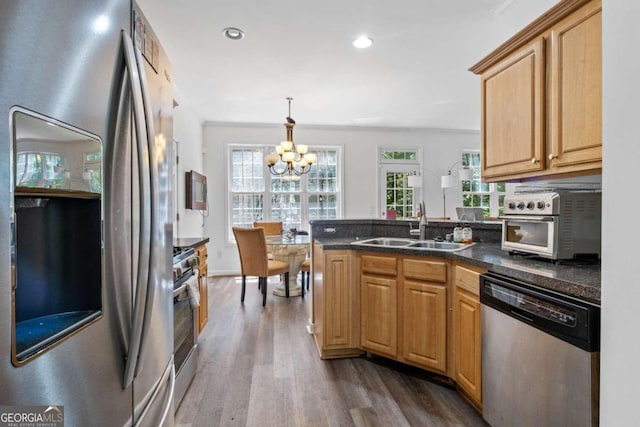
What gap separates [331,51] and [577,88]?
2.25 m

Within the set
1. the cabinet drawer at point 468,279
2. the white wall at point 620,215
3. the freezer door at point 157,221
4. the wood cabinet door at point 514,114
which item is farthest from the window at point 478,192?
the freezer door at point 157,221

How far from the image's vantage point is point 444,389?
6.94 feet

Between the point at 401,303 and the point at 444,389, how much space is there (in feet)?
1.95

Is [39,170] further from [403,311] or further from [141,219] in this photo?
[403,311]

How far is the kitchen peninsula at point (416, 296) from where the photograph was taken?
5.91 ft

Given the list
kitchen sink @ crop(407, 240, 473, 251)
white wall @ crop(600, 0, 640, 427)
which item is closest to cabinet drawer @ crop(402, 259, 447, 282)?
kitchen sink @ crop(407, 240, 473, 251)

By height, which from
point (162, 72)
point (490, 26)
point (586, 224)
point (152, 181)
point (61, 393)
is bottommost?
point (61, 393)

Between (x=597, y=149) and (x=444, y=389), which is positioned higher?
(x=597, y=149)

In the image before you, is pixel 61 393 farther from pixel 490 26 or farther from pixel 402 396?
pixel 490 26

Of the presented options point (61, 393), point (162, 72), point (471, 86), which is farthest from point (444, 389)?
point (471, 86)

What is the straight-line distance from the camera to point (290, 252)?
414cm

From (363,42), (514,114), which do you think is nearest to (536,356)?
(514,114)

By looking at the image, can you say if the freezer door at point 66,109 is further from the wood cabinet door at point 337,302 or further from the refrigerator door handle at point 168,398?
the wood cabinet door at point 337,302

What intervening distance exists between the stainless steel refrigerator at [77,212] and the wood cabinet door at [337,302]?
1641 mm
